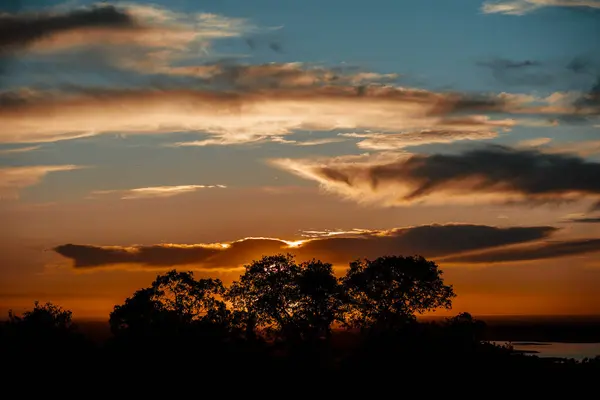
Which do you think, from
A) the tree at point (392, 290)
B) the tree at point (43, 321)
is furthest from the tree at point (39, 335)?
the tree at point (392, 290)

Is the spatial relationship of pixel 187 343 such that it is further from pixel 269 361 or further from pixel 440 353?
pixel 440 353

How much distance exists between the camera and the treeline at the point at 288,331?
7081 cm

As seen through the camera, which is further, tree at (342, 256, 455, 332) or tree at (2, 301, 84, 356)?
tree at (342, 256, 455, 332)

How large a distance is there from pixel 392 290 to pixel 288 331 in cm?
1725

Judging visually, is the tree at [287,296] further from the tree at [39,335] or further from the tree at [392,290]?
the tree at [39,335]

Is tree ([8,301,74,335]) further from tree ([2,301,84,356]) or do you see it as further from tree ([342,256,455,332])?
tree ([342,256,455,332])

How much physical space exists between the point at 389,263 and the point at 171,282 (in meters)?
33.9

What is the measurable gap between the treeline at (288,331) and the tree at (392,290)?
0.49ft

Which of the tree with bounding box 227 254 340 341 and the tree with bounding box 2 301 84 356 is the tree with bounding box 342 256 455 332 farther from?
the tree with bounding box 2 301 84 356

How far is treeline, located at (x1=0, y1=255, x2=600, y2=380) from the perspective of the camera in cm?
7081

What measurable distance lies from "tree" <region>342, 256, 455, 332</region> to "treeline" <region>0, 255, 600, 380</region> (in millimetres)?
149

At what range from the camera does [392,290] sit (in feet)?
427

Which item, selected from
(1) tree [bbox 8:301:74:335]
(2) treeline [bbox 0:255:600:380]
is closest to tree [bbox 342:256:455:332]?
(2) treeline [bbox 0:255:600:380]

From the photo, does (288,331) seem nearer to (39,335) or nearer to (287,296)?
(287,296)
